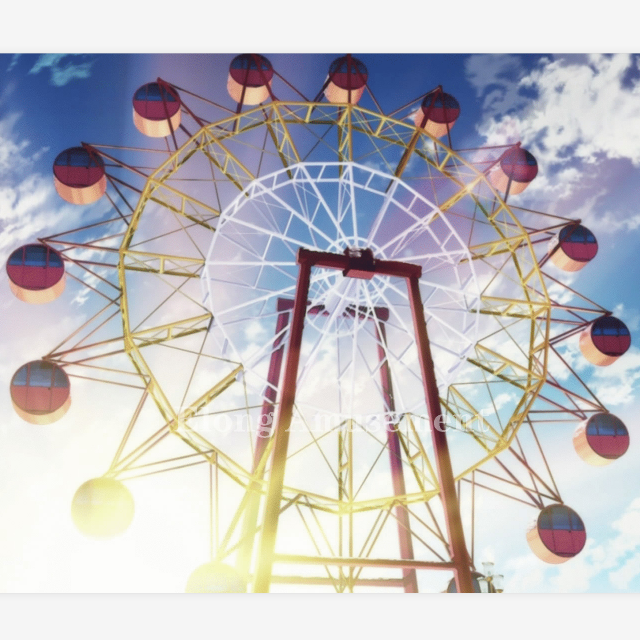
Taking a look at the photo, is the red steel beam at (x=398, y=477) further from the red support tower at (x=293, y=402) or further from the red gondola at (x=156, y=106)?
the red gondola at (x=156, y=106)

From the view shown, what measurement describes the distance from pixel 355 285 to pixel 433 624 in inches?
265

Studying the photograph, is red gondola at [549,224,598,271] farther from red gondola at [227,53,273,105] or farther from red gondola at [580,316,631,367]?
red gondola at [227,53,273,105]

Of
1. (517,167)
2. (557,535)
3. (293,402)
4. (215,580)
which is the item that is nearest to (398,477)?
(557,535)

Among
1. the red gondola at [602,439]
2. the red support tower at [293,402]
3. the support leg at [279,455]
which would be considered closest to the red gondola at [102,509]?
the support leg at [279,455]

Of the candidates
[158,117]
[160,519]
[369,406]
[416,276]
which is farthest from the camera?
[369,406]

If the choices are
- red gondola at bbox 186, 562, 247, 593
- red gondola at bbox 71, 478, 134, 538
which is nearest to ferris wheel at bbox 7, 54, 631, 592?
red gondola at bbox 71, 478, 134, 538

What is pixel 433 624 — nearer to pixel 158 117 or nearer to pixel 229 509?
pixel 229 509

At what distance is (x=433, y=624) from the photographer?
27.5 ft

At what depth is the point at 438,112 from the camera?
15.9m

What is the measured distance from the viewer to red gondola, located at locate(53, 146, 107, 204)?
14.0 meters

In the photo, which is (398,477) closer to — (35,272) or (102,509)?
(102,509)

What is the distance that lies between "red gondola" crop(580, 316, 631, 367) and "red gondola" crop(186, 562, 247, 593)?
37.3 ft

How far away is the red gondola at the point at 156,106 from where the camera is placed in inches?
559

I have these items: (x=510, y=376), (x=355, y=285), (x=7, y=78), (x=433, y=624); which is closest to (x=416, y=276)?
(x=355, y=285)
